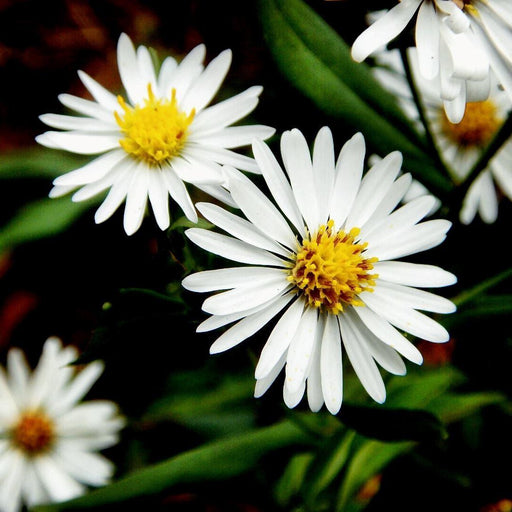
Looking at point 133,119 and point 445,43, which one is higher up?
point 133,119

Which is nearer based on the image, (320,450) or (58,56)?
(320,450)

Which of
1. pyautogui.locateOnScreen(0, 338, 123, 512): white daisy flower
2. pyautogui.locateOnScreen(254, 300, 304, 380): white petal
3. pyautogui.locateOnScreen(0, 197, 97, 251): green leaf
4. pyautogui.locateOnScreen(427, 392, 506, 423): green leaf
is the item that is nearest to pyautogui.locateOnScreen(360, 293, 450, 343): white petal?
pyautogui.locateOnScreen(254, 300, 304, 380): white petal

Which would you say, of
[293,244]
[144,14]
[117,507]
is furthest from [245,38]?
[117,507]

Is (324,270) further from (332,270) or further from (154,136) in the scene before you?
(154,136)

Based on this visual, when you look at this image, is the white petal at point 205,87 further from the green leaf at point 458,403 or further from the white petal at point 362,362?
the green leaf at point 458,403

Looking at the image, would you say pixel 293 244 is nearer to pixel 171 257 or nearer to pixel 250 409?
pixel 171 257

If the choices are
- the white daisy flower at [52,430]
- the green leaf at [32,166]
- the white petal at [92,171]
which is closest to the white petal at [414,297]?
the white petal at [92,171]

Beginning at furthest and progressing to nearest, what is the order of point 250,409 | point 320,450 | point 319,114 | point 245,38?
1. point 245,38
2. point 250,409
3. point 320,450
4. point 319,114

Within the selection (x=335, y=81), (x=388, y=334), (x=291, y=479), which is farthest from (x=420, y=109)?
(x=291, y=479)
